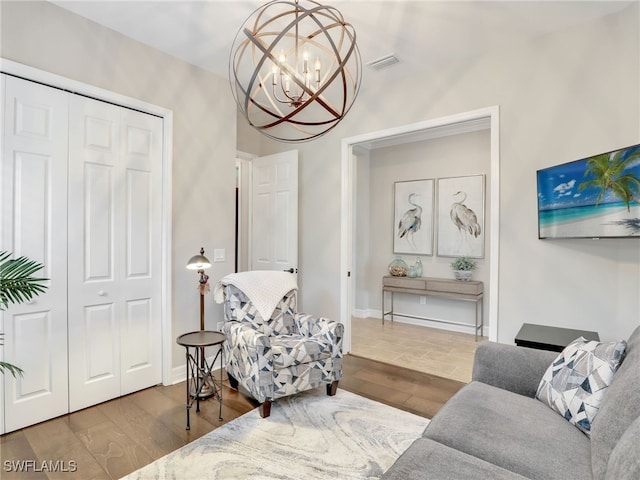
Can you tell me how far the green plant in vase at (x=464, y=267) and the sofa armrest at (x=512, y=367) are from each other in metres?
2.73

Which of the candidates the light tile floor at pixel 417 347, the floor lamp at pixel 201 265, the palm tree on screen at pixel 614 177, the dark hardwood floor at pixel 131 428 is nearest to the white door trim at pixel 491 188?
the light tile floor at pixel 417 347

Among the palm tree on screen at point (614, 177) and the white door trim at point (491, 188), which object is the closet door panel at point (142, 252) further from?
the palm tree on screen at point (614, 177)

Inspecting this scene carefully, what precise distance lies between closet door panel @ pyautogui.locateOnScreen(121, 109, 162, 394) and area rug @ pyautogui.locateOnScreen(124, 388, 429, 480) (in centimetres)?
104

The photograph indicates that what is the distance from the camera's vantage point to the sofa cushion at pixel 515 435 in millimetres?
1239

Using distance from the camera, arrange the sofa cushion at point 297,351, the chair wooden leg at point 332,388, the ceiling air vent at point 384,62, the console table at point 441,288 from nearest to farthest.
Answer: the sofa cushion at point 297,351 → the chair wooden leg at point 332,388 → the ceiling air vent at point 384,62 → the console table at point 441,288

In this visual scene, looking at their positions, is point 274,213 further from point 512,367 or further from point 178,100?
point 512,367

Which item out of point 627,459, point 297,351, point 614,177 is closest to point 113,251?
point 297,351

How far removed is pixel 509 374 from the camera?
1896 mm

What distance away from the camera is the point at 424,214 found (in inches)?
201

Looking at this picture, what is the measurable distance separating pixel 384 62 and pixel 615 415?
2858 millimetres

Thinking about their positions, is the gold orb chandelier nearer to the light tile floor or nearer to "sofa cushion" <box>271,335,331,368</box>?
"sofa cushion" <box>271,335,331,368</box>

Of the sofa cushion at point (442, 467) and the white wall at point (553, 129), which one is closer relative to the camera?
the sofa cushion at point (442, 467)

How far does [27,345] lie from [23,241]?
68cm

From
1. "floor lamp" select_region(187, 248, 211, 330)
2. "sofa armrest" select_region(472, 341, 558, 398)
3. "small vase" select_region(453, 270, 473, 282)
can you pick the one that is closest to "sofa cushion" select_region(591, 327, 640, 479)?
"sofa armrest" select_region(472, 341, 558, 398)
